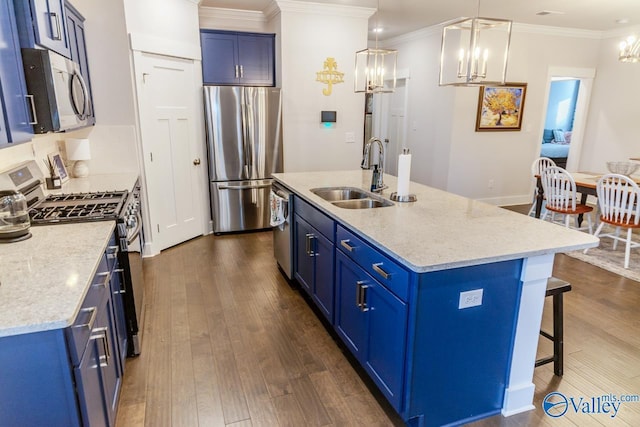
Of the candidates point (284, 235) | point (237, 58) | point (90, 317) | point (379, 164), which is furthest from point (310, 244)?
point (237, 58)

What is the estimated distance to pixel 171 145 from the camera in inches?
169

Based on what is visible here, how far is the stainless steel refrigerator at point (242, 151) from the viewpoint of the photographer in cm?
464

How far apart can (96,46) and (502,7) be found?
448 centimetres

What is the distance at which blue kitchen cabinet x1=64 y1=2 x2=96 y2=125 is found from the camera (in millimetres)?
2844

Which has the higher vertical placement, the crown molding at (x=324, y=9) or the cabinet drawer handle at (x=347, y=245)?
the crown molding at (x=324, y=9)

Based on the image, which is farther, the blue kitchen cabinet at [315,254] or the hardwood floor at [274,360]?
the blue kitchen cabinet at [315,254]

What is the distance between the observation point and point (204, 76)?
4852mm

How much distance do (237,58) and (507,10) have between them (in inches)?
134

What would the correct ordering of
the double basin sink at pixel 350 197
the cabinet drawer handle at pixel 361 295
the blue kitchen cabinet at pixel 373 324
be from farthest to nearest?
the double basin sink at pixel 350 197
the cabinet drawer handle at pixel 361 295
the blue kitchen cabinet at pixel 373 324

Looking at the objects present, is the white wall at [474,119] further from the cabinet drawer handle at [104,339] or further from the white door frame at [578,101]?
the cabinet drawer handle at [104,339]

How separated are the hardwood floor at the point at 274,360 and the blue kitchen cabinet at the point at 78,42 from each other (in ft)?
5.69

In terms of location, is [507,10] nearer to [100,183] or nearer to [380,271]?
[380,271]

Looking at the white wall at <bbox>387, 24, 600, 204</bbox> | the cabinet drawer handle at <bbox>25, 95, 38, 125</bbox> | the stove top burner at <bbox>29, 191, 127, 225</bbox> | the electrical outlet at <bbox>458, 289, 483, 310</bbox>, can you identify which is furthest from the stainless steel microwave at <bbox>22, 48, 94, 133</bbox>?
the white wall at <bbox>387, 24, 600, 204</bbox>

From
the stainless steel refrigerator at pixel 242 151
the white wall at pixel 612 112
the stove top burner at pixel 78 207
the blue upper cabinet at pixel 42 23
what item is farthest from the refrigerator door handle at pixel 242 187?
the white wall at pixel 612 112
